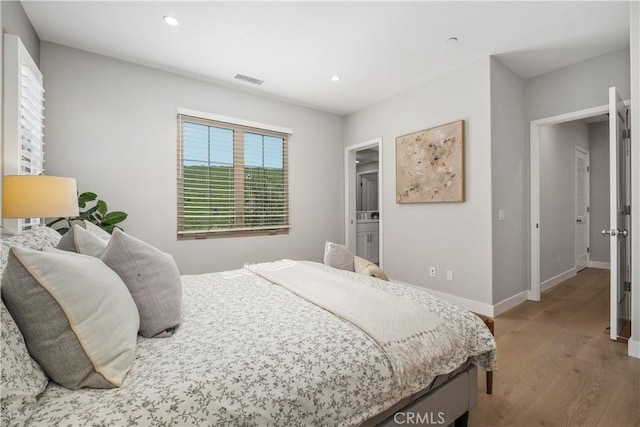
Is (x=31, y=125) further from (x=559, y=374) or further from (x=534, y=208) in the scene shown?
(x=534, y=208)

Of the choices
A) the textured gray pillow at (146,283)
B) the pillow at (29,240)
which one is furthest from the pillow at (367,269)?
the pillow at (29,240)

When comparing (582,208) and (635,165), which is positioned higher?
(635,165)

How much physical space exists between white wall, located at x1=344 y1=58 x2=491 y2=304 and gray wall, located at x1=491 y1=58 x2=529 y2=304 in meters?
0.10

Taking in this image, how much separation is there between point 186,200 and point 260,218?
3.12 ft

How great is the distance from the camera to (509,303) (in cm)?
323

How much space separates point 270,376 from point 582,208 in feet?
20.8

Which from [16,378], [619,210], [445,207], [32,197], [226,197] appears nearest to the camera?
[16,378]

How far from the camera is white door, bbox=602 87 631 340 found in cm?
232

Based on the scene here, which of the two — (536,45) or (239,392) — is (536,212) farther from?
(239,392)

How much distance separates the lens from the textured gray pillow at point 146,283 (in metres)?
1.14

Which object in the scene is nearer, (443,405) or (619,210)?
(443,405)

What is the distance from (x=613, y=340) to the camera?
243 centimetres

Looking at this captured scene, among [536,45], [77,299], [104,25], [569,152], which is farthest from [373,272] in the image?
[569,152]

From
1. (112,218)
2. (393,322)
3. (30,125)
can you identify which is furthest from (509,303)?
(30,125)
